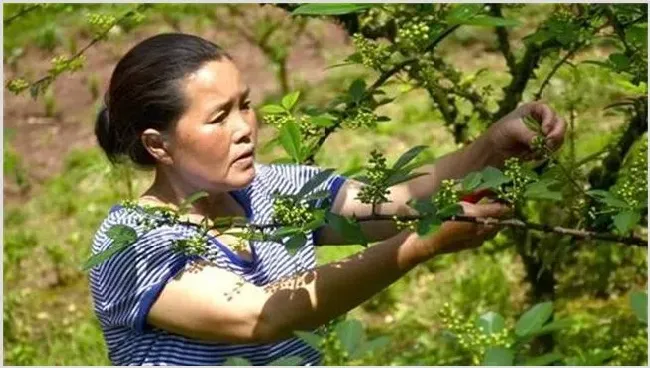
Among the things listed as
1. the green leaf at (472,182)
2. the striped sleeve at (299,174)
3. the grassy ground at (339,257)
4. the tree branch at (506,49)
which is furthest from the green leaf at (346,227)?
the grassy ground at (339,257)

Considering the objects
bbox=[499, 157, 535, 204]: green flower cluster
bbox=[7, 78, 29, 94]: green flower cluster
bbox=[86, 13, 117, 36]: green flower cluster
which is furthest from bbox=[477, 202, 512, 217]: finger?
bbox=[7, 78, 29, 94]: green flower cluster

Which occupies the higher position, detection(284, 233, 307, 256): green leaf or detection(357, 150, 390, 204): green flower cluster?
detection(357, 150, 390, 204): green flower cluster

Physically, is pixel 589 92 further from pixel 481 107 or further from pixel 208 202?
pixel 208 202

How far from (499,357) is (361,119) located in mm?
476

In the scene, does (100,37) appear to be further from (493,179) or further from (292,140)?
(493,179)

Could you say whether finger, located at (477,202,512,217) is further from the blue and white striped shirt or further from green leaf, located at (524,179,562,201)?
the blue and white striped shirt

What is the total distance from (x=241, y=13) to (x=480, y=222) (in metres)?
3.81

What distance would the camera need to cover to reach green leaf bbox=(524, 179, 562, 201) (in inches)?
55.2

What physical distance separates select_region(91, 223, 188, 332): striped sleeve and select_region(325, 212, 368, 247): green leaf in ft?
1.27

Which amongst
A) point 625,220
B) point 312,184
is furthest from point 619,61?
point 312,184

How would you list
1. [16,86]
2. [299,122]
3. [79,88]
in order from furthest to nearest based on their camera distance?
[79,88]
[16,86]
[299,122]

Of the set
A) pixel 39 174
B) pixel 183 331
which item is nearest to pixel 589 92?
pixel 39 174

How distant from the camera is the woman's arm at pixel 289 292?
165cm

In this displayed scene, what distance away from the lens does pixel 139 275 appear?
1.84 meters
